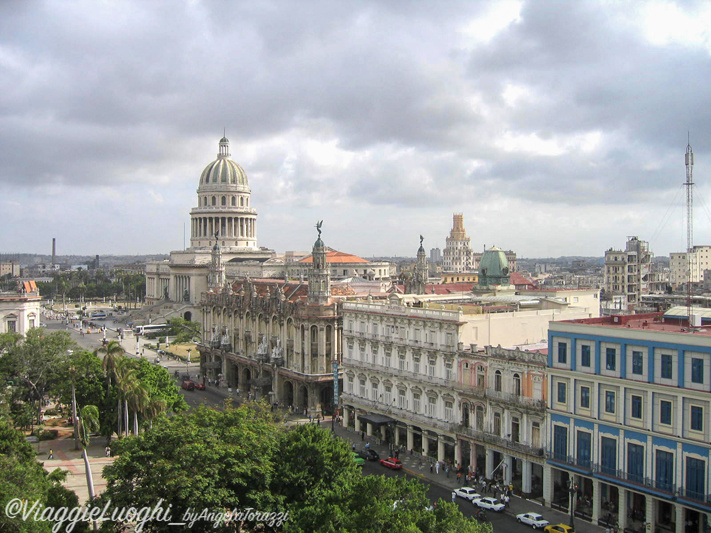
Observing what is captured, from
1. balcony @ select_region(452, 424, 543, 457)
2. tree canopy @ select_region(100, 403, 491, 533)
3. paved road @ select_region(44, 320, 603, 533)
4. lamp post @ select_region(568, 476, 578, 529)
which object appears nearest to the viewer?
tree canopy @ select_region(100, 403, 491, 533)

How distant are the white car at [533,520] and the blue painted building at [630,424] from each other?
290cm

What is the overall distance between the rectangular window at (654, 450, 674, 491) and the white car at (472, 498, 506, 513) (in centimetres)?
1127

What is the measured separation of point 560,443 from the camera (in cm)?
5262

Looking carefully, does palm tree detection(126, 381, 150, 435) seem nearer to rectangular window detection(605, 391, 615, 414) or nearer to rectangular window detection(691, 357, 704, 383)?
rectangular window detection(605, 391, 615, 414)

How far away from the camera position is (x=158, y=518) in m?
36.9

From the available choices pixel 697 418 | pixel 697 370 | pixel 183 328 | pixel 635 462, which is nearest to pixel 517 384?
pixel 635 462

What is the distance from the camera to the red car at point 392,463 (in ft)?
206

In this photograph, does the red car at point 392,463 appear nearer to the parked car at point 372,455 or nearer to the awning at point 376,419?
the parked car at point 372,455

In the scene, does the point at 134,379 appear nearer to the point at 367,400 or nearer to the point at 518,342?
the point at 367,400

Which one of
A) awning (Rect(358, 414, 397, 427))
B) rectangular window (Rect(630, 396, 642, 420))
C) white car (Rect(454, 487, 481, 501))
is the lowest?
white car (Rect(454, 487, 481, 501))

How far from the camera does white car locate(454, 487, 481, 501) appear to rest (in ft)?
176

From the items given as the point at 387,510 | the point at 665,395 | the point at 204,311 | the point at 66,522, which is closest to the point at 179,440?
the point at 66,522

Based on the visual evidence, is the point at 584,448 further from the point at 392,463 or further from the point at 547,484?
the point at 392,463

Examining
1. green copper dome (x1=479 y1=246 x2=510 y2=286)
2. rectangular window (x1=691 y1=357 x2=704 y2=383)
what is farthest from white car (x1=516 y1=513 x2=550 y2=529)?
green copper dome (x1=479 y1=246 x2=510 y2=286)
